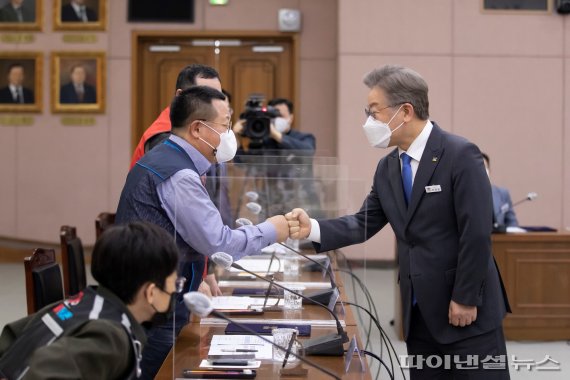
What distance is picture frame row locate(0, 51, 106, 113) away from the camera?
8852mm

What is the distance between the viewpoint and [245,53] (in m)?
9.03

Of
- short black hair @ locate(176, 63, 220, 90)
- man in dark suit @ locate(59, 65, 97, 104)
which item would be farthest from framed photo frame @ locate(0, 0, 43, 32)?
short black hair @ locate(176, 63, 220, 90)

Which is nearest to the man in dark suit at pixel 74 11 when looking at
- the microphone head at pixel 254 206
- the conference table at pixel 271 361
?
the microphone head at pixel 254 206

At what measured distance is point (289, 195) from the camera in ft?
12.1

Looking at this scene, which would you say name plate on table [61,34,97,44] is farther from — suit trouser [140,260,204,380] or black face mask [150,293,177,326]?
black face mask [150,293,177,326]

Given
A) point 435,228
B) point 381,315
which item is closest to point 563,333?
point 381,315

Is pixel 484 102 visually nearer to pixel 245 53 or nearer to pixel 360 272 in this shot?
pixel 245 53

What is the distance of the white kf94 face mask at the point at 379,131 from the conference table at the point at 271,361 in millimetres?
601

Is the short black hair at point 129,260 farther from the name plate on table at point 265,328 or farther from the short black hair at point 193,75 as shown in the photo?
the short black hair at point 193,75

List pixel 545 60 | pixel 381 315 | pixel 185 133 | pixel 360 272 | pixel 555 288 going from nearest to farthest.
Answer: pixel 185 133 < pixel 360 272 < pixel 555 288 < pixel 381 315 < pixel 545 60

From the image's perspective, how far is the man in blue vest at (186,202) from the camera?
8.13 ft

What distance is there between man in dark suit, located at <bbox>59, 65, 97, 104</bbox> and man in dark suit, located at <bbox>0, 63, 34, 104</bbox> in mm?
427

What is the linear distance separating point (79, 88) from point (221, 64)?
5.40 feet

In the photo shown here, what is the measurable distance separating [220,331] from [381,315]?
3.82 m
